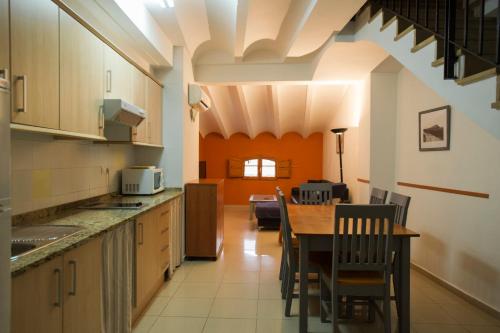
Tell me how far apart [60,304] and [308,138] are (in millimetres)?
7372

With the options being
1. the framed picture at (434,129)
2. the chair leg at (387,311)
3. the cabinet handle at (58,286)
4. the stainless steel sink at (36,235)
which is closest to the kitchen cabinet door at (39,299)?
the cabinet handle at (58,286)

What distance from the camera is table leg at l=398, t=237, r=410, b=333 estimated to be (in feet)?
7.16

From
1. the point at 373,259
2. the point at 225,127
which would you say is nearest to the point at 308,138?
the point at 225,127

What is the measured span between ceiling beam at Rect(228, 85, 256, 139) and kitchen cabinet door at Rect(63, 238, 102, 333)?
13.9 ft

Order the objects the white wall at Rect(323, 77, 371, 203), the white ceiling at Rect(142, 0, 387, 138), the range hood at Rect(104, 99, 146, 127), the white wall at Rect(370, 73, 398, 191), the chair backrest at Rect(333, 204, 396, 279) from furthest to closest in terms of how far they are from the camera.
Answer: the white wall at Rect(323, 77, 371, 203) < the white wall at Rect(370, 73, 398, 191) < the white ceiling at Rect(142, 0, 387, 138) < the range hood at Rect(104, 99, 146, 127) < the chair backrest at Rect(333, 204, 396, 279)

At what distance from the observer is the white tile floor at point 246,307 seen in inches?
95.0

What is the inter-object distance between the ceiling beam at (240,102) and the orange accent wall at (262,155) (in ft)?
2.29

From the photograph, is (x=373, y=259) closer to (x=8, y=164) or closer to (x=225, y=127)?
(x=8, y=164)

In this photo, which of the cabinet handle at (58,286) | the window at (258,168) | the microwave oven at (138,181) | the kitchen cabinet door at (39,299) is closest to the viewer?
the kitchen cabinet door at (39,299)

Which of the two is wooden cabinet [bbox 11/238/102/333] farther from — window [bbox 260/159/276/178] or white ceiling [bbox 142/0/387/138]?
window [bbox 260/159/276/178]

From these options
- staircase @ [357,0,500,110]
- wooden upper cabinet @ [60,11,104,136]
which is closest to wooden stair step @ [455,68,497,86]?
staircase @ [357,0,500,110]

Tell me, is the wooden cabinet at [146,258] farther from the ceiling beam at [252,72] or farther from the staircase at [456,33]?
the ceiling beam at [252,72]

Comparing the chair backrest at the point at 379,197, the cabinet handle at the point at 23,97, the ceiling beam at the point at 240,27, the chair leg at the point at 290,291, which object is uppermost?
the ceiling beam at the point at 240,27

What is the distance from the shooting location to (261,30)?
12.3 ft
